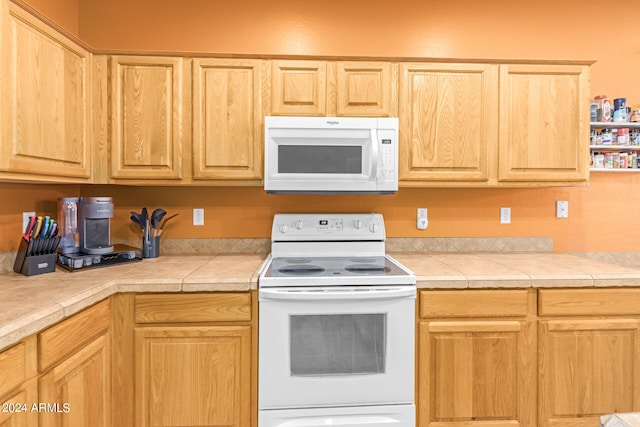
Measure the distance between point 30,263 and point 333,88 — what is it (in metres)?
1.74

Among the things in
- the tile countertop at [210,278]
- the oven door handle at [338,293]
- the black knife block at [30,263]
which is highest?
the black knife block at [30,263]

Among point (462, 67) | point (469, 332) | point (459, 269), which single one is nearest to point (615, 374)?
point (469, 332)

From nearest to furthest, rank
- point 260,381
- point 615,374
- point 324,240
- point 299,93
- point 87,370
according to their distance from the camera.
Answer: point 87,370 < point 260,381 < point 615,374 < point 299,93 < point 324,240

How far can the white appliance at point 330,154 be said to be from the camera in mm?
1969

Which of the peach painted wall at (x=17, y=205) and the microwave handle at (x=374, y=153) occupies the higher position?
the microwave handle at (x=374, y=153)

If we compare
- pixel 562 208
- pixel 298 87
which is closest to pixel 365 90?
pixel 298 87

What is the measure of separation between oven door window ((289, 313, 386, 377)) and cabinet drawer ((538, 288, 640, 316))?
32.5 inches

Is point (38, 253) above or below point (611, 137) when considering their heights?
below

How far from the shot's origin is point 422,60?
6.75ft

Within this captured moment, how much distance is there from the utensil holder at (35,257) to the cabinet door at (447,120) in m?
1.85

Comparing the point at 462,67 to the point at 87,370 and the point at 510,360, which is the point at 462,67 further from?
the point at 87,370

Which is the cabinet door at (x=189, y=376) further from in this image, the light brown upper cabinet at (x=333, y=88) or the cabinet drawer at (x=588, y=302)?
the cabinet drawer at (x=588, y=302)

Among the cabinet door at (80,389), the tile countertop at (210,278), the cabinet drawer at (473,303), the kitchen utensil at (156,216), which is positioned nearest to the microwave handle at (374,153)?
the tile countertop at (210,278)

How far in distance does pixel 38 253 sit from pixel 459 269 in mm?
2074
